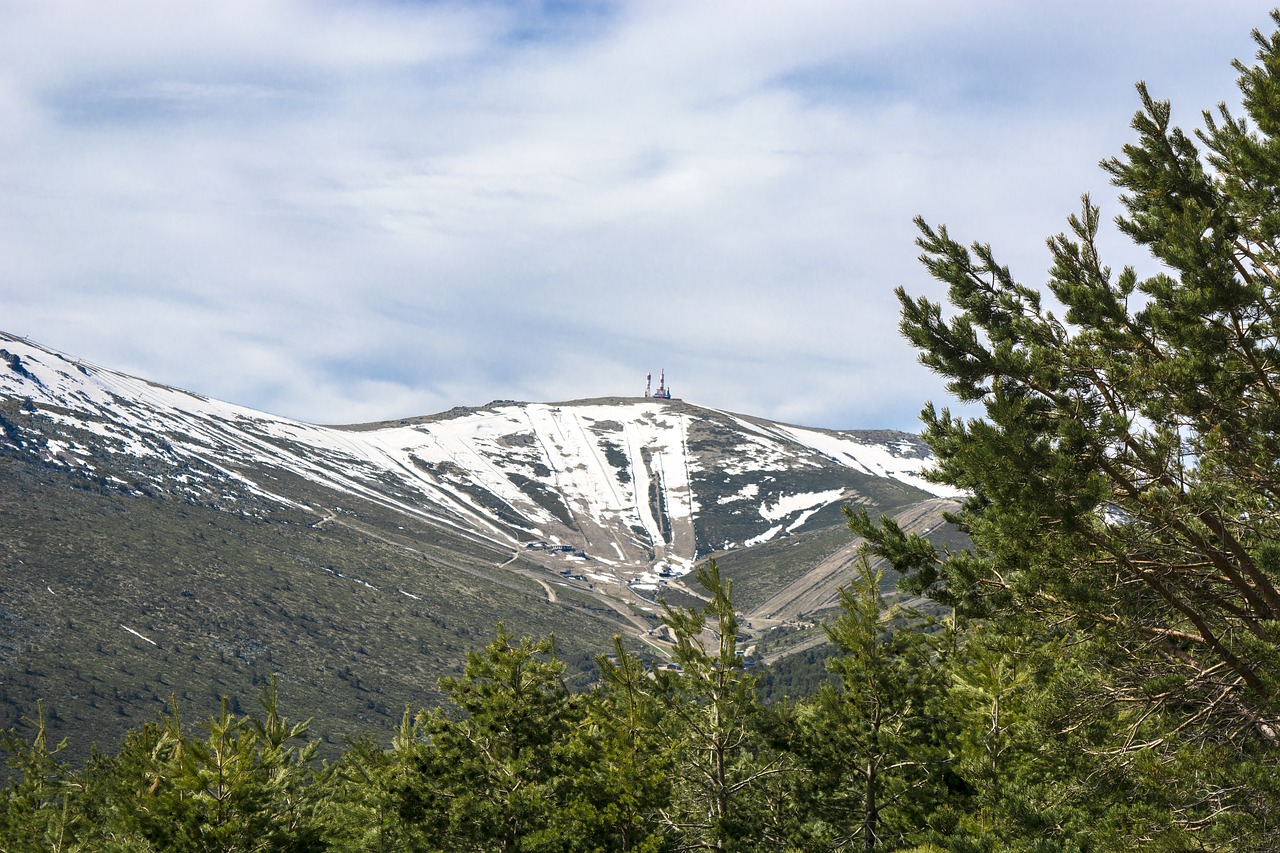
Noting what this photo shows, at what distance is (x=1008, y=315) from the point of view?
15.2m

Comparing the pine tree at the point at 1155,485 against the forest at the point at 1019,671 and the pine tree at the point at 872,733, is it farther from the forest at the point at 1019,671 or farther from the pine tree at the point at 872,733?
the pine tree at the point at 872,733

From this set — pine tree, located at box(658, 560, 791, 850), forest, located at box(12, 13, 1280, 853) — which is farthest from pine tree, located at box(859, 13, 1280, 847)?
pine tree, located at box(658, 560, 791, 850)

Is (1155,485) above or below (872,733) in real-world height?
above

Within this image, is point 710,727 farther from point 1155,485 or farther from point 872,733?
point 1155,485

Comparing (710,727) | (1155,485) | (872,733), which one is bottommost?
(872,733)

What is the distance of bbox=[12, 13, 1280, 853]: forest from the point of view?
12547 mm

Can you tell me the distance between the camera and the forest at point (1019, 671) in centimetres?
1255

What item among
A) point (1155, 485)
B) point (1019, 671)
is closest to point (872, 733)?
point (1019, 671)

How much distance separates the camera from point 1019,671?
65.3ft

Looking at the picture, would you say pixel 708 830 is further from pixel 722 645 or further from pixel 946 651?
pixel 946 651

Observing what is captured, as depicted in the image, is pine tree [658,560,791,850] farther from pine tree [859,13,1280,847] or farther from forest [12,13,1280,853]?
pine tree [859,13,1280,847]

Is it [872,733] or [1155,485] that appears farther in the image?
[872,733]

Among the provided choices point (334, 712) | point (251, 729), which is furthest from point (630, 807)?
point (334, 712)

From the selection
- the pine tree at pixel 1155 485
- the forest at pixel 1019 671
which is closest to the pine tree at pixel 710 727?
the forest at pixel 1019 671
